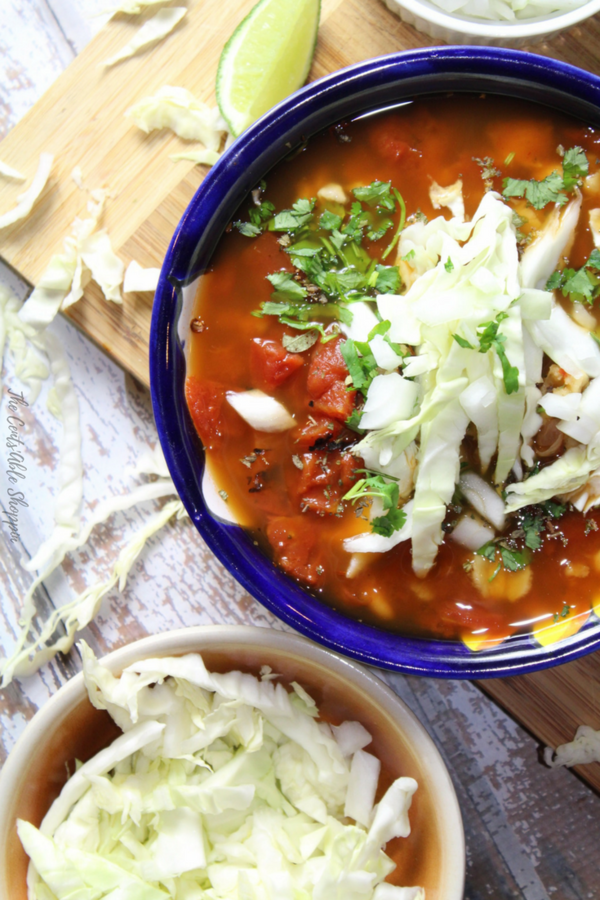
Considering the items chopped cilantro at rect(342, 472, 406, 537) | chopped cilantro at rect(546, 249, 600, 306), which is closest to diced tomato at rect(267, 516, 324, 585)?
chopped cilantro at rect(342, 472, 406, 537)

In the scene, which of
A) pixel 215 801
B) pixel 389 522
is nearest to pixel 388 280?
pixel 389 522

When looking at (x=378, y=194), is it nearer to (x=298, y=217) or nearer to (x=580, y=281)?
(x=298, y=217)

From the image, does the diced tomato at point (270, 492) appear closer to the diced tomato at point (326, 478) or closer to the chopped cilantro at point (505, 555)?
the diced tomato at point (326, 478)

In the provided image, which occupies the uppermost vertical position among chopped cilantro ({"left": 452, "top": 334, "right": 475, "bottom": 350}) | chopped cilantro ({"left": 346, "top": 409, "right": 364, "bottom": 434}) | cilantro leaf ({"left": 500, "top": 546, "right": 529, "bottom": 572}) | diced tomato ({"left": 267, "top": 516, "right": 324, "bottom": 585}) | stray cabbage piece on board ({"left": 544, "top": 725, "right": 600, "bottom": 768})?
chopped cilantro ({"left": 452, "top": 334, "right": 475, "bottom": 350})

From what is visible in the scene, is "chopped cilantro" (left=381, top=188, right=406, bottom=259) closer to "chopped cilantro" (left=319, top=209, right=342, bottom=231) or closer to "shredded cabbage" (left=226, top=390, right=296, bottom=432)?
"chopped cilantro" (left=319, top=209, right=342, bottom=231)

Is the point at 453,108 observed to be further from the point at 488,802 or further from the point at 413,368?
the point at 488,802

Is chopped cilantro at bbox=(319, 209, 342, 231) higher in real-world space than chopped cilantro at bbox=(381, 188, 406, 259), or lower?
higher
